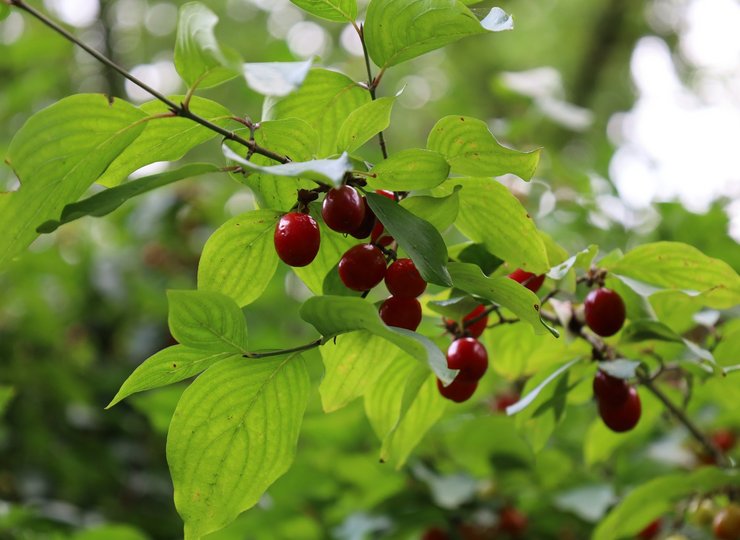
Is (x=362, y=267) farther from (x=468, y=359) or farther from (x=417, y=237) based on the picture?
(x=468, y=359)

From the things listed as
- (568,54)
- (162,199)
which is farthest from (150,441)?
(568,54)

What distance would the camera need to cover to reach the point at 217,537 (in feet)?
4.48

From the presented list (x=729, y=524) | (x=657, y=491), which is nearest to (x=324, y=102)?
(x=657, y=491)

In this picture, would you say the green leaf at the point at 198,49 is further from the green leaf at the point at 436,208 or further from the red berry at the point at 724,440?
the red berry at the point at 724,440

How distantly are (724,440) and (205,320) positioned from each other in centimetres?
136

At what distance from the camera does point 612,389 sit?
0.87m

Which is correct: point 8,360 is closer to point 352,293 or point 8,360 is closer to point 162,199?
point 162,199

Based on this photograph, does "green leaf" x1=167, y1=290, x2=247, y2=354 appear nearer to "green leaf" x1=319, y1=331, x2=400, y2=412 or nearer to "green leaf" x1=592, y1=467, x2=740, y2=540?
"green leaf" x1=319, y1=331, x2=400, y2=412

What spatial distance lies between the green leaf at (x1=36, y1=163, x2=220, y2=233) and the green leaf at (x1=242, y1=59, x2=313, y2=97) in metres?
0.10

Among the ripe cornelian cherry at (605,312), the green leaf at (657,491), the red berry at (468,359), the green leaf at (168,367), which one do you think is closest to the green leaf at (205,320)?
the green leaf at (168,367)

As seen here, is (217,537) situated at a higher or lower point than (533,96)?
lower

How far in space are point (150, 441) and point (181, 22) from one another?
168 centimetres

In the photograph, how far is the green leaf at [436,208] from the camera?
727 mm

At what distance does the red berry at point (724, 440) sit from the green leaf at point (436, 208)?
119 cm
